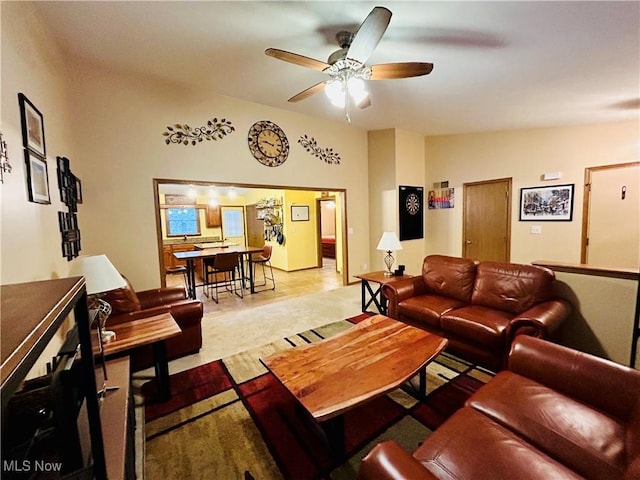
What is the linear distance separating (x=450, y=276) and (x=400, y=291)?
599mm

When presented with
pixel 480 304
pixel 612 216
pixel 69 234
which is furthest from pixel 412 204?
pixel 69 234

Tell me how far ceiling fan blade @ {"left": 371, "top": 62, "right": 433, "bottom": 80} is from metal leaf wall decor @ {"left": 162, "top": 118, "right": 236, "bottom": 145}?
239cm

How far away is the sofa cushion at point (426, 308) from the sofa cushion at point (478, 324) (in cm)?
9

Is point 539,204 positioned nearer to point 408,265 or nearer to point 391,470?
point 408,265

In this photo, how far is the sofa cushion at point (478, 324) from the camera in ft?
7.41

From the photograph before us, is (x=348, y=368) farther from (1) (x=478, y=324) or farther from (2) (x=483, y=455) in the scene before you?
(1) (x=478, y=324)

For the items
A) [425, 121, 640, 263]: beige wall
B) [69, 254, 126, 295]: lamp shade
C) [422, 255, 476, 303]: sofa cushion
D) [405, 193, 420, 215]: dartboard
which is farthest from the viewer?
[405, 193, 420, 215]: dartboard

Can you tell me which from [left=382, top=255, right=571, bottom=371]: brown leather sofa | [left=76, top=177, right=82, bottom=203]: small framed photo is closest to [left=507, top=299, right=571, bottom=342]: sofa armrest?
[left=382, top=255, right=571, bottom=371]: brown leather sofa

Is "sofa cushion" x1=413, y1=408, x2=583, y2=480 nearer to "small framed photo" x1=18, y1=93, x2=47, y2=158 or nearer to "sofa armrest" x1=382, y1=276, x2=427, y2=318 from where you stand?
"sofa armrest" x1=382, y1=276, x2=427, y2=318

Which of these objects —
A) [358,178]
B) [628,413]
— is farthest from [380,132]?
[628,413]

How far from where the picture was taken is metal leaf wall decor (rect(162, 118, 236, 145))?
355 centimetres

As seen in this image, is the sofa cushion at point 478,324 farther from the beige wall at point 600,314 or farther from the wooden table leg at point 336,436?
the wooden table leg at point 336,436

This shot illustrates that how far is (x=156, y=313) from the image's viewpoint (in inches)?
100

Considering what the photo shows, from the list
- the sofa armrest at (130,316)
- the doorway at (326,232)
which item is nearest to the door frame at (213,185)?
the sofa armrest at (130,316)
